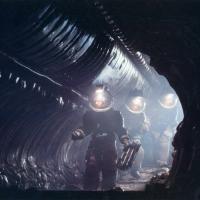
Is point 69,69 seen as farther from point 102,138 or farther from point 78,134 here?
point 102,138

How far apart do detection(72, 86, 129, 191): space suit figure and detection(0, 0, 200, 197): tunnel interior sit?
869 mm

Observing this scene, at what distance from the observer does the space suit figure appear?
31.7 feet

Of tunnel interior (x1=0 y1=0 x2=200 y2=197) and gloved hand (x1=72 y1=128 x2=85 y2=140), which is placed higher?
tunnel interior (x1=0 y1=0 x2=200 y2=197)

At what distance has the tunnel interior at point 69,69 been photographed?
4918 mm

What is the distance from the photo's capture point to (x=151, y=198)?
4.02 meters

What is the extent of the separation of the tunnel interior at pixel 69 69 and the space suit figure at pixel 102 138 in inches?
34.2

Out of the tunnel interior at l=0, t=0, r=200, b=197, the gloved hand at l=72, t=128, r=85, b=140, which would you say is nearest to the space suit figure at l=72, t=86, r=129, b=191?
the gloved hand at l=72, t=128, r=85, b=140

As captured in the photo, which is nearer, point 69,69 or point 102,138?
point 69,69

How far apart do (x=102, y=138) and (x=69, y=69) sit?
2.04 m

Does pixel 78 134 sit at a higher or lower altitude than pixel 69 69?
lower

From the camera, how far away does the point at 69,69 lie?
29.8 ft

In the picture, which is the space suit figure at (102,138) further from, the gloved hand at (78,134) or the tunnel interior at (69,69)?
the tunnel interior at (69,69)

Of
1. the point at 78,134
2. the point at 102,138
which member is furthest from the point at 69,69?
the point at 102,138

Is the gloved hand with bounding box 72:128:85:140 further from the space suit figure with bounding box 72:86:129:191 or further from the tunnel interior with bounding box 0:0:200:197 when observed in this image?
the tunnel interior with bounding box 0:0:200:197
